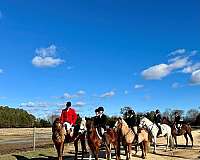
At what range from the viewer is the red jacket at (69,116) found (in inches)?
836

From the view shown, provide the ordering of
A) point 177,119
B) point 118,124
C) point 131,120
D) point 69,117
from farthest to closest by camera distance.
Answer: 1. point 177,119
2. point 131,120
3. point 118,124
4. point 69,117

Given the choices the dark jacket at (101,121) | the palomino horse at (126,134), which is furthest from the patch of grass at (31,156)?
the palomino horse at (126,134)

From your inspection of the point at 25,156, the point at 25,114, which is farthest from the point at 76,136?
A: the point at 25,114

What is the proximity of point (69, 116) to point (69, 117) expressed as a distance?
0.18ft

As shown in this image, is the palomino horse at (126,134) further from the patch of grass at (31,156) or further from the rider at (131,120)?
the patch of grass at (31,156)

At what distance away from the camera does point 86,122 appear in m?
20.2

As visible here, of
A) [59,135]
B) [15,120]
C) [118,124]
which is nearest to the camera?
[59,135]

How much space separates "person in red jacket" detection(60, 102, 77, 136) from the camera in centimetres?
2097

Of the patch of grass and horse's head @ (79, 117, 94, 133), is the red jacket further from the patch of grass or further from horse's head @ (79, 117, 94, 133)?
the patch of grass

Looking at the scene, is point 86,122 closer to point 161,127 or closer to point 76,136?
point 76,136

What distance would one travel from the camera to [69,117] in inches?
840

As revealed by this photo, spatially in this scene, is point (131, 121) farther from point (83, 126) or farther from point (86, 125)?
point (86, 125)

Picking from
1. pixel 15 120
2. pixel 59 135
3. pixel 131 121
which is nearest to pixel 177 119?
pixel 131 121

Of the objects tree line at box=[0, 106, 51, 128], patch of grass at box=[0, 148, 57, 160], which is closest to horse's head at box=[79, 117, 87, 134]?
patch of grass at box=[0, 148, 57, 160]
